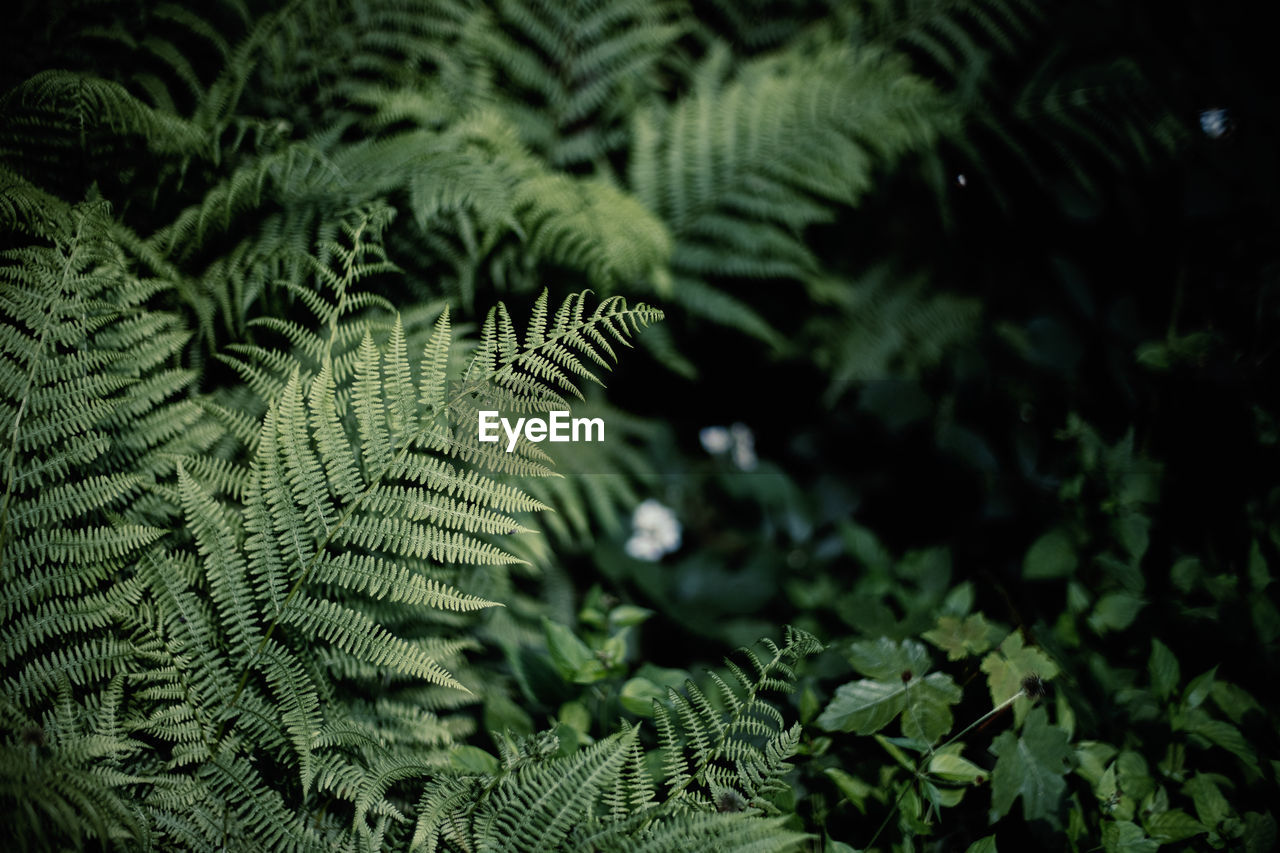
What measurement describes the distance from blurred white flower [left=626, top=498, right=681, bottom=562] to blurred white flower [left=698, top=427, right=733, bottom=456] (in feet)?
1.05

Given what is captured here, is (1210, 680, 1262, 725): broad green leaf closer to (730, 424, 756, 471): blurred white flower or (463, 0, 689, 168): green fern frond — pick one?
(730, 424, 756, 471): blurred white flower

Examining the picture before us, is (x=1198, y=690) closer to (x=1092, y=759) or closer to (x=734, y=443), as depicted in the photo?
(x=1092, y=759)

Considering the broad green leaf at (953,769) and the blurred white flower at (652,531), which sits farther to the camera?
the blurred white flower at (652,531)

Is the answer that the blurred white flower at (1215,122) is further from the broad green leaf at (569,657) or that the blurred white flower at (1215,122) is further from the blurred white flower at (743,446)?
the broad green leaf at (569,657)

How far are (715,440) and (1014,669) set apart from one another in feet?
3.94

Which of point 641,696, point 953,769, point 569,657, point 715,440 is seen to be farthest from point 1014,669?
point 715,440

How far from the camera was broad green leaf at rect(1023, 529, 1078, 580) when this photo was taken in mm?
1461

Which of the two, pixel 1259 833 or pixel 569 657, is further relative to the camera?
pixel 569 657

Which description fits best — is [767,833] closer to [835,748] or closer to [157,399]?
[835,748]

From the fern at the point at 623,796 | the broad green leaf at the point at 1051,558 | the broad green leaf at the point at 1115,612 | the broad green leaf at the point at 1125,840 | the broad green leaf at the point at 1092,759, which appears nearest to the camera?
the fern at the point at 623,796

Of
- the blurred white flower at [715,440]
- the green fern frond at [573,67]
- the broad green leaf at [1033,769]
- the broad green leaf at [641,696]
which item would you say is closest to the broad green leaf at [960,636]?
the broad green leaf at [1033,769]

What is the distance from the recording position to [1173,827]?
108cm

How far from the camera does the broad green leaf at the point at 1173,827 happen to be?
107cm

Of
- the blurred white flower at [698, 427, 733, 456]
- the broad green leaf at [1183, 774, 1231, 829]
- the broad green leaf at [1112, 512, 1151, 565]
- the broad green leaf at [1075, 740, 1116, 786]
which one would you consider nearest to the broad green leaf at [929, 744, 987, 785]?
the broad green leaf at [1075, 740, 1116, 786]
